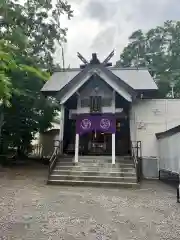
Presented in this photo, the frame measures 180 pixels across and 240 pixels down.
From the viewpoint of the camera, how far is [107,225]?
18.9ft

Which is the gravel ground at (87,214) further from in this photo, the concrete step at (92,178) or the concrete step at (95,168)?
the concrete step at (95,168)

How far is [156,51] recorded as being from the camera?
33.3m

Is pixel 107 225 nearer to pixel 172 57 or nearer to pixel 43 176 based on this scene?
pixel 43 176

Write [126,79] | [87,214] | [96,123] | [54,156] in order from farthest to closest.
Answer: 1. [126,79]
2. [96,123]
3. [54,156]
4. [87,214]

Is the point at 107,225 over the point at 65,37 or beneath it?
beneath

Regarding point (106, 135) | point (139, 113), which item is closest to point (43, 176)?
point (106, 135)

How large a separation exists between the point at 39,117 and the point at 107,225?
1494 cm

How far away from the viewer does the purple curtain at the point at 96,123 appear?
45.3 feet

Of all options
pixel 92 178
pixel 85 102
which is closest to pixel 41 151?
pixel 85 102

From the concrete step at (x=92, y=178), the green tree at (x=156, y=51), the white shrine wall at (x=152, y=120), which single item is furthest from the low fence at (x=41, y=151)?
the green tree at (x=156, y=51)

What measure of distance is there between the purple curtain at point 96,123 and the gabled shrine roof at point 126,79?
98.7 inches

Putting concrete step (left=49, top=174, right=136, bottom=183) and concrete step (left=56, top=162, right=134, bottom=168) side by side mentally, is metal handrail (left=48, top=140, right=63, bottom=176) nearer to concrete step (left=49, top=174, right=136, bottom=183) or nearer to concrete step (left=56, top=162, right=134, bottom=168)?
concrete step (left=56, top=162, right=134, bottom=168)

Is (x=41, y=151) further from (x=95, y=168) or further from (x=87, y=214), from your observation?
(x=87, y=214)

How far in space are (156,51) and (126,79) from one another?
17.4 metres
